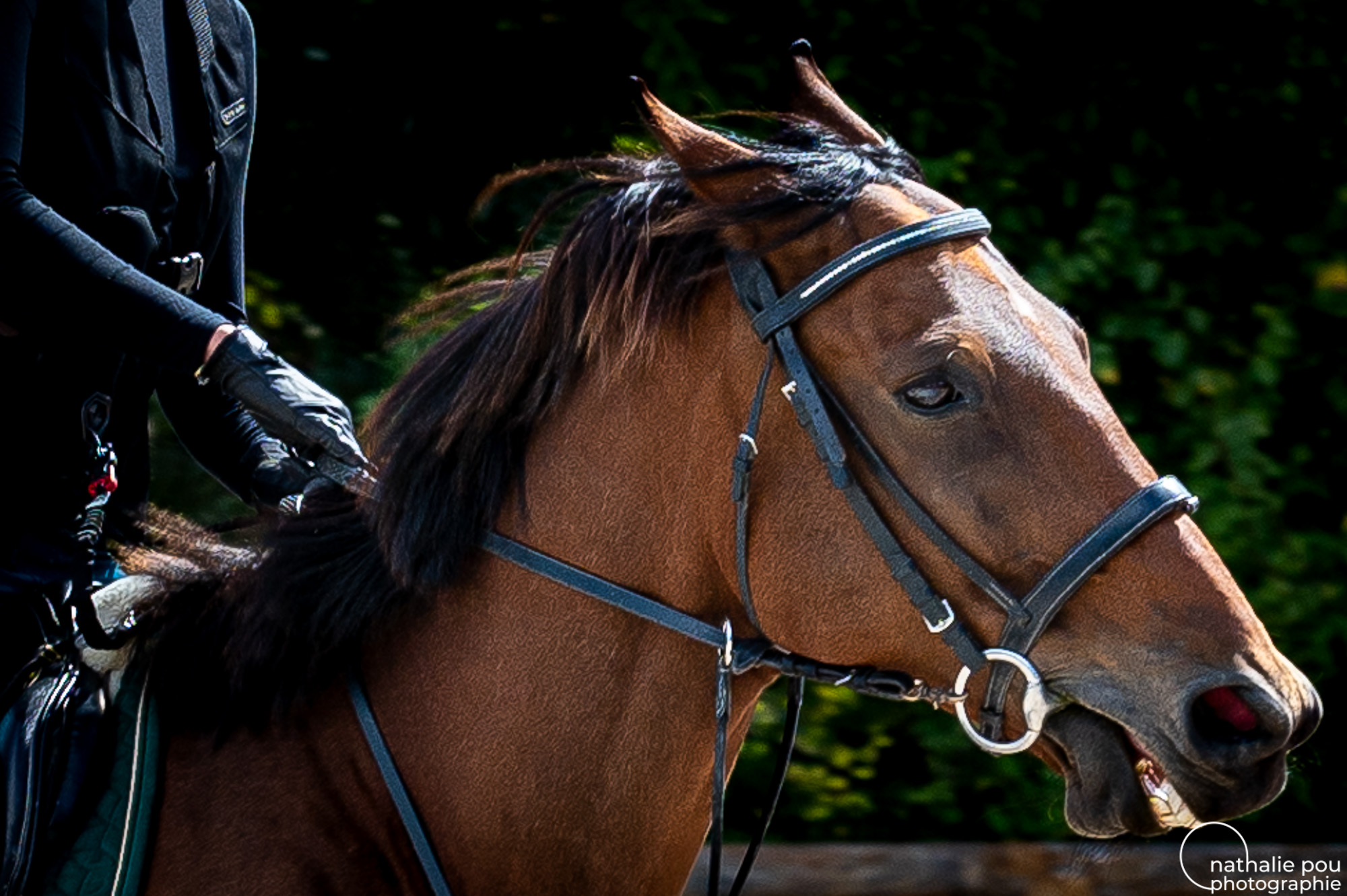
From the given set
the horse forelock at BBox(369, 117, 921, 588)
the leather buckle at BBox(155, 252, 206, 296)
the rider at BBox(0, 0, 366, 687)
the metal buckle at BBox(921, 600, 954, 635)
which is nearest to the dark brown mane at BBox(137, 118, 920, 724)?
the horse forelock at BBox(369, 117, 921, 588)

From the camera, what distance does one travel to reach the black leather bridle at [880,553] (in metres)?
1.79

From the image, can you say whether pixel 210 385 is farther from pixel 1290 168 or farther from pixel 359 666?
pixel 1290 168

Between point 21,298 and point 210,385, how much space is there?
0.45 meters

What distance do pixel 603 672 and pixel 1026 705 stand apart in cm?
57

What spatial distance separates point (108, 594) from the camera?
7.18 feet

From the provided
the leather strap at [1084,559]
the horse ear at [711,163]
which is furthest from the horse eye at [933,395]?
the horse ear at [711,163]

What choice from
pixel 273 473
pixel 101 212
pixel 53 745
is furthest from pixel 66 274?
pixel 53 745

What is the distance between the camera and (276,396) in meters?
2.09

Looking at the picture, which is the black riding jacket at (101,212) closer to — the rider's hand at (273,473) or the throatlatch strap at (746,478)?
the rider's hand at (273,473)

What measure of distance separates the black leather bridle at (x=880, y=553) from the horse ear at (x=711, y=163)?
10 centimetres

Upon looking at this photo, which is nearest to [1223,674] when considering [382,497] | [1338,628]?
[382,497]

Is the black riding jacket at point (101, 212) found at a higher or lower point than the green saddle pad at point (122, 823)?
higher
